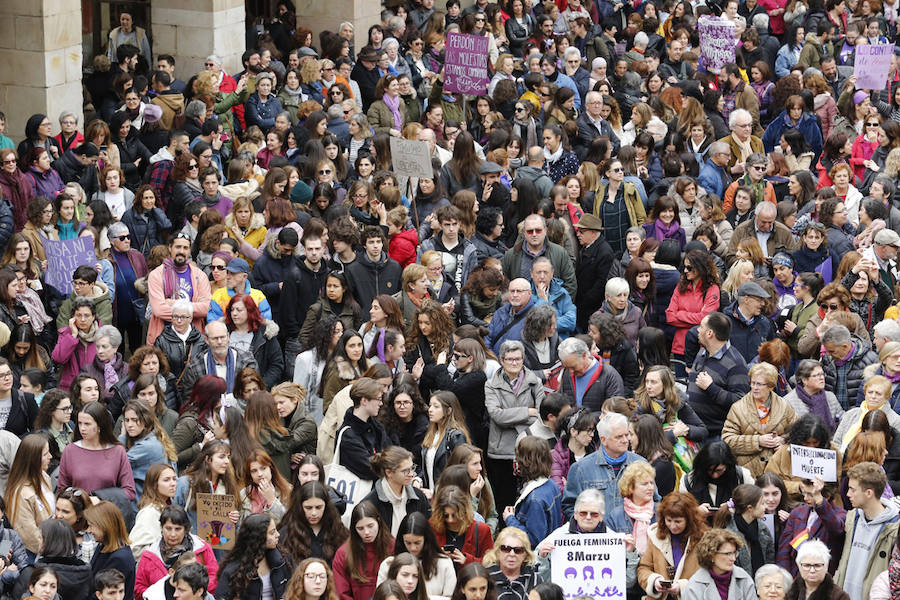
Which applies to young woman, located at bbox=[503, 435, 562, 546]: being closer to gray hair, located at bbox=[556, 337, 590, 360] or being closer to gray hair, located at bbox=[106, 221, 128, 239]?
gray hair, located at bbox=[556, 337, 590, 360]

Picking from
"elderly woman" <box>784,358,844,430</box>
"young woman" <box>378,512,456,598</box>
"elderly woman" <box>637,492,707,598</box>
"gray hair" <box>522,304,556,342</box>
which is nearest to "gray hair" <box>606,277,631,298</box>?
"gray hair" <box>522,304,556,342</box>

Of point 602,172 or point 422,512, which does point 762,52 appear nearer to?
point 602,172

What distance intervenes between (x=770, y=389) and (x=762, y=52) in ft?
38.8

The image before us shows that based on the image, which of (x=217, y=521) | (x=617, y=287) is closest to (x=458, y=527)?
(x=217, y=521)

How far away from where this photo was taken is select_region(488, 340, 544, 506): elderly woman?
1292 centimetres

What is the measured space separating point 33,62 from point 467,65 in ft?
15.1

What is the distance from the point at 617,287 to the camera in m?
14.2

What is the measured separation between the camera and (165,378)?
13.6m

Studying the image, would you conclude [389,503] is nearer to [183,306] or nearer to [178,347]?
[178,347]

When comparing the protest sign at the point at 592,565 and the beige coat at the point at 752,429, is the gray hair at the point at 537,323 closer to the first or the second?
the beige coat at the point at 752,429

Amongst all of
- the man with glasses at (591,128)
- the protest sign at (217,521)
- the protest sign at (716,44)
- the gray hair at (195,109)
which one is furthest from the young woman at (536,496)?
the protest sign at (716,44)

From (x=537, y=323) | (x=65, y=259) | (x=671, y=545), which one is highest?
(x=537, y=323)

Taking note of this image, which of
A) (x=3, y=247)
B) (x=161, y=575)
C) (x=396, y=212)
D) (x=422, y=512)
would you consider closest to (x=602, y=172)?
(x=396, y=212)

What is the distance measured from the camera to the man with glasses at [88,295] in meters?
14.4
